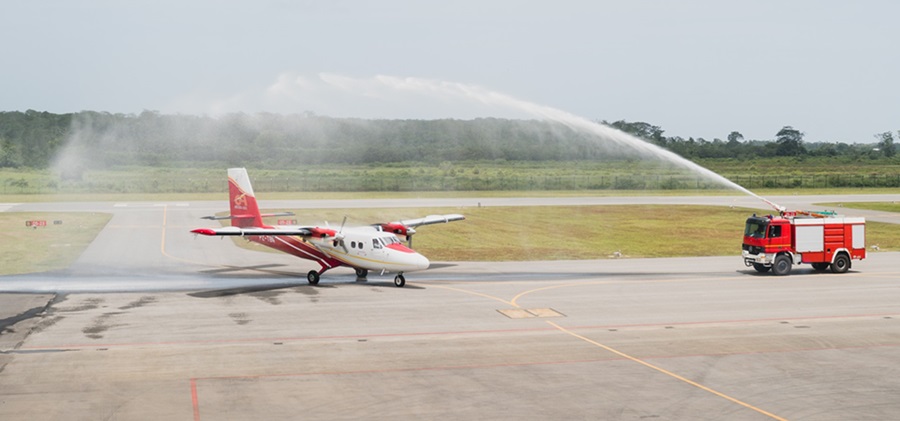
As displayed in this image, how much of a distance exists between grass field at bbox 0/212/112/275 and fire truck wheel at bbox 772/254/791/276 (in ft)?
131

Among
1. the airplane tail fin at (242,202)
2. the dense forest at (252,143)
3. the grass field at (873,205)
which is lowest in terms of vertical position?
the grass field at (873,205)

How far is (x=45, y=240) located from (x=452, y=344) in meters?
44.2

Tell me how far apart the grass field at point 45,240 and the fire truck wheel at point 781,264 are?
39.9m

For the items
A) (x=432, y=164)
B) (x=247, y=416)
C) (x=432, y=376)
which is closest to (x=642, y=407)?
(x=432, y=376)

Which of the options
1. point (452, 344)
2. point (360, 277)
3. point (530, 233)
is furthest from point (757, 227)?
point (530, 233)

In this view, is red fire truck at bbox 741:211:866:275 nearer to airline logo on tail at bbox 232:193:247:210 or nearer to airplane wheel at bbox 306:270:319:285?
airplane wheel at bbox 306:270:319:285

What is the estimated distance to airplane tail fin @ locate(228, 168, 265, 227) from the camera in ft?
158

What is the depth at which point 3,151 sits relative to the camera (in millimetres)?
160625

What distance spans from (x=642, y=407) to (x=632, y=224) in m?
57.0

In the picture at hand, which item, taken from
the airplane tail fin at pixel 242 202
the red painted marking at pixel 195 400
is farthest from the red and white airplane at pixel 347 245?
the red painted marking at pixel 195 400

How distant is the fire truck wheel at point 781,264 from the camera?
46.8 m

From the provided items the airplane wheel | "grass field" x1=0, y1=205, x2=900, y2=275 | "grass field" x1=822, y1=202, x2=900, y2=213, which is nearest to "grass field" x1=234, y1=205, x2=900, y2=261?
"grass field" x1=0, y1=205, x2=900, y2=275

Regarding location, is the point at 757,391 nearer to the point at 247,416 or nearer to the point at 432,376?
the point at 432,376

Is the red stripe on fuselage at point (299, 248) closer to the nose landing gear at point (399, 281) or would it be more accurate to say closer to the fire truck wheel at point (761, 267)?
the nose landing gear at point (399, 281)
